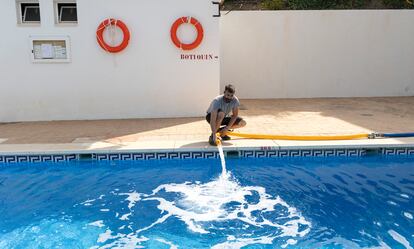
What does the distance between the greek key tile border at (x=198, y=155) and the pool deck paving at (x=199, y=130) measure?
76 millimetres

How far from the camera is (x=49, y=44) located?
7449mm

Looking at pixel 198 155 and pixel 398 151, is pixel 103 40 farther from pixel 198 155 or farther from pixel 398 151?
pixel 398 151

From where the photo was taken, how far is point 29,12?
752 cm

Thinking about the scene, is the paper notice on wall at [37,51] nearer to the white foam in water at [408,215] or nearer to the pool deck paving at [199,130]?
the pool deck paving at [199,130]

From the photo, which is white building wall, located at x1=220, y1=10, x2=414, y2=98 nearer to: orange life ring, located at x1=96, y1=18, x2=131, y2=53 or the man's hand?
orange life ring, located at x1=96, y1=18, x2=131, y2=53

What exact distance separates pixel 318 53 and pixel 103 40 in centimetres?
590

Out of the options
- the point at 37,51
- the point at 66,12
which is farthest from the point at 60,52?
the point at 66,12

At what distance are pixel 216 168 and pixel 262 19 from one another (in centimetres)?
602

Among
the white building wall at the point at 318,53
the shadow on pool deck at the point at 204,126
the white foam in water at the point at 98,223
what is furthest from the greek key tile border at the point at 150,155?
the white building wall at the point at 318,53

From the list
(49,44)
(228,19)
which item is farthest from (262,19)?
(49,44)

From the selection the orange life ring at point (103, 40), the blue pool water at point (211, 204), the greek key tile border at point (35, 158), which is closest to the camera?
the blue pool water at point (211, 204)

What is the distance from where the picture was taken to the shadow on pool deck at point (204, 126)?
632 cm

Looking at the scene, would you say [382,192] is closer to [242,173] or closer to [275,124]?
[242,173]

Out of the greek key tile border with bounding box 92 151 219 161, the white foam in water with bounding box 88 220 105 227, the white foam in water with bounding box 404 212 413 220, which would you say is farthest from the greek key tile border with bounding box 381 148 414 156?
the white foam in water with bounding box 88 220 105 227
